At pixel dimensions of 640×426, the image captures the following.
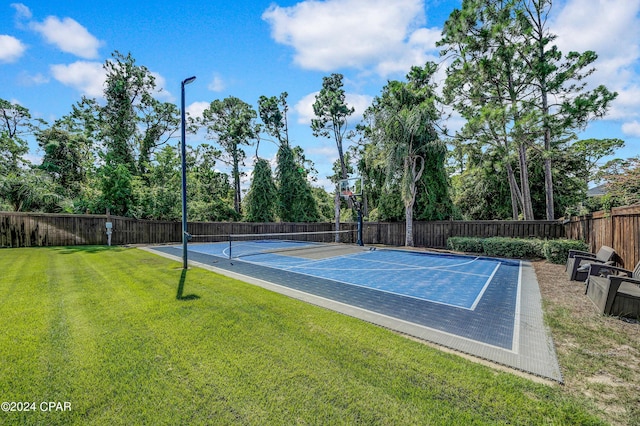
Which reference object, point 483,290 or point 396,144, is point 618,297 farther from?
point 396,144

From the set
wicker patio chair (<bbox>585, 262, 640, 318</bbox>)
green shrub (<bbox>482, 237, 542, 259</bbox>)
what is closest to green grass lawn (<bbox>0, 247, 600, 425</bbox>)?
wicker patio chair (<bbox>585, 262, 640, 318</bbox>)

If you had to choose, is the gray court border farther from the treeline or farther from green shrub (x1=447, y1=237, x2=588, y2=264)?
green shrub (x1=447, y1=237, x2=588, y2=264)

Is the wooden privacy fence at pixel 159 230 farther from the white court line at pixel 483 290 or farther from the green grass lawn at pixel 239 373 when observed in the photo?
the green grass lawn at pixel 239 373

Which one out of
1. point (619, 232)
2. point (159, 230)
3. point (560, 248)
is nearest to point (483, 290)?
point (619, 232)

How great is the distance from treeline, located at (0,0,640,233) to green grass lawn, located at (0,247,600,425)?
7994 mm

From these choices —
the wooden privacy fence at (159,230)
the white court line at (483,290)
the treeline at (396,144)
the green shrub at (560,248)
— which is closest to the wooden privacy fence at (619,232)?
the green shrub at (560,248)

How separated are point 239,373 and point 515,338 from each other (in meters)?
3.48

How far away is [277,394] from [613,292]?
5430 mm

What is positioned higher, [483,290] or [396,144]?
[396,144]

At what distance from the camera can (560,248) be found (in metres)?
10.0

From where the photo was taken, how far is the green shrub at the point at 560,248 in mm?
9689

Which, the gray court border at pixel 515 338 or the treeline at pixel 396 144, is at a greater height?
the treeline at pixel 396 144

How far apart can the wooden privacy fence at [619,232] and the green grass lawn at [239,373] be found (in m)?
5.53

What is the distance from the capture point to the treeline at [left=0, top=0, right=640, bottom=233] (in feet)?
47.8
